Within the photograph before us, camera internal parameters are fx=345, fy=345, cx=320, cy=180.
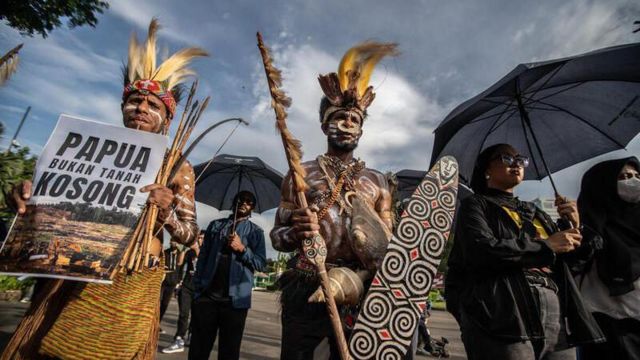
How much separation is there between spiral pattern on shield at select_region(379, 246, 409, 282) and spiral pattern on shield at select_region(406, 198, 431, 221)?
0.86 ft

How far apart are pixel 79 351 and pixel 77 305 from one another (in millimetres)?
203

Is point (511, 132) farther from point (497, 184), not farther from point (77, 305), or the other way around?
point (77, 305)

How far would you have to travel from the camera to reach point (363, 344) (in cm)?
186

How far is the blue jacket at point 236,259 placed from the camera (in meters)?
3.83

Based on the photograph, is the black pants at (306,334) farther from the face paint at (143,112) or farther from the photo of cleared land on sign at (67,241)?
the face paint at (143,112)

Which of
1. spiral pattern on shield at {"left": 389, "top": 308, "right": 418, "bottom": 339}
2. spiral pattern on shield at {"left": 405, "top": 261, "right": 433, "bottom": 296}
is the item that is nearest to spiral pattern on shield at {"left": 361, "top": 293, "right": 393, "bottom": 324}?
spiral pattern on shield at {"left": 389, "top": 308, "right": 418, "bottom": 339}

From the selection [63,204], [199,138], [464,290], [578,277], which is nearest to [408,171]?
[578,277]

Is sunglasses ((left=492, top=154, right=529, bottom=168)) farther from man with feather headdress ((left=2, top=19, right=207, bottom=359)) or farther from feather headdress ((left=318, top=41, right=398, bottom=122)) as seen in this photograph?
man with feather headdress ((left=2, top=19, right=207, bottom=359))

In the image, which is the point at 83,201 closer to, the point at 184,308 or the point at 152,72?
the point at 152,72

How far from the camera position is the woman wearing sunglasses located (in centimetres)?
259

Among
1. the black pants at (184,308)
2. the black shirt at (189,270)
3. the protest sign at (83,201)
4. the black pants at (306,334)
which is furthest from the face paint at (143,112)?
the black pants at (184,308)

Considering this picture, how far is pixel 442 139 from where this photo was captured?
3371 mm

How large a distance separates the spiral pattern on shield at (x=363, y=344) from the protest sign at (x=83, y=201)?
Answer: 4.13 ft

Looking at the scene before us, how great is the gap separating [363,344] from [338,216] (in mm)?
796
